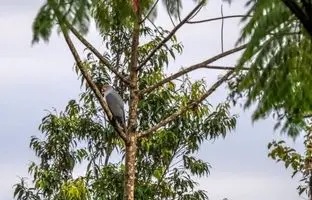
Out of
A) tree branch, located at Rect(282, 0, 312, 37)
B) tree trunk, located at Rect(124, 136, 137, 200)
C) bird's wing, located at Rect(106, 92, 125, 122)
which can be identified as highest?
bird's wing, located at Rect(106, 92, 125, 122)

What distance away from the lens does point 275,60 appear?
308cm

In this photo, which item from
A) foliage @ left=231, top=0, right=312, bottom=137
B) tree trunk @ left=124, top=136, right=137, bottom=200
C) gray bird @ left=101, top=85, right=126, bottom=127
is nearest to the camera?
foliage @ left=231, top=0, right=312, bottom=137

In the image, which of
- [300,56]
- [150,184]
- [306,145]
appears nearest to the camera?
[300,56]

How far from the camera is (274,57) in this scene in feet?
10.1

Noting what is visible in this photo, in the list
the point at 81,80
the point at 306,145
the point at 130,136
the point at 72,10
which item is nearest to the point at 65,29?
the point at 72,10

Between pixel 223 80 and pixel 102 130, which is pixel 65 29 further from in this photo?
pixel 102 130

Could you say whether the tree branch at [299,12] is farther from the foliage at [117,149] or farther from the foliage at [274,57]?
the foliage at [117,149]

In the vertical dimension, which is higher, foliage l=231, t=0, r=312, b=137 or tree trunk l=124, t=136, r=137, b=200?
tree trunk l=124, t=136, r=137, b=200

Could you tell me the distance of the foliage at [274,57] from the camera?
9.91 ft

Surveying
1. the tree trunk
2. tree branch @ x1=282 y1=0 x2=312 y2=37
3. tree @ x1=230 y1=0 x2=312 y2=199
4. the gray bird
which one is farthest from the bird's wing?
tree branch @ x1=282 y1=0 x2=312 y2=37

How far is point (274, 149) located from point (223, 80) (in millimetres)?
1047

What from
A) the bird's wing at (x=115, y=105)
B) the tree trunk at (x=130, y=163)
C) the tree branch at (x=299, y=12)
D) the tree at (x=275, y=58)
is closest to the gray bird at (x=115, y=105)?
the bird's wing at (x=115, y=105)

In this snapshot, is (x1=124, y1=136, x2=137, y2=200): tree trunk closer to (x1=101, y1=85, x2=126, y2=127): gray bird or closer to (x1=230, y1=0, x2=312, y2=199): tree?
(x1=101, y1=85, x2=126, y2=127): gray bird

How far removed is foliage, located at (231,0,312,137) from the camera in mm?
3020
